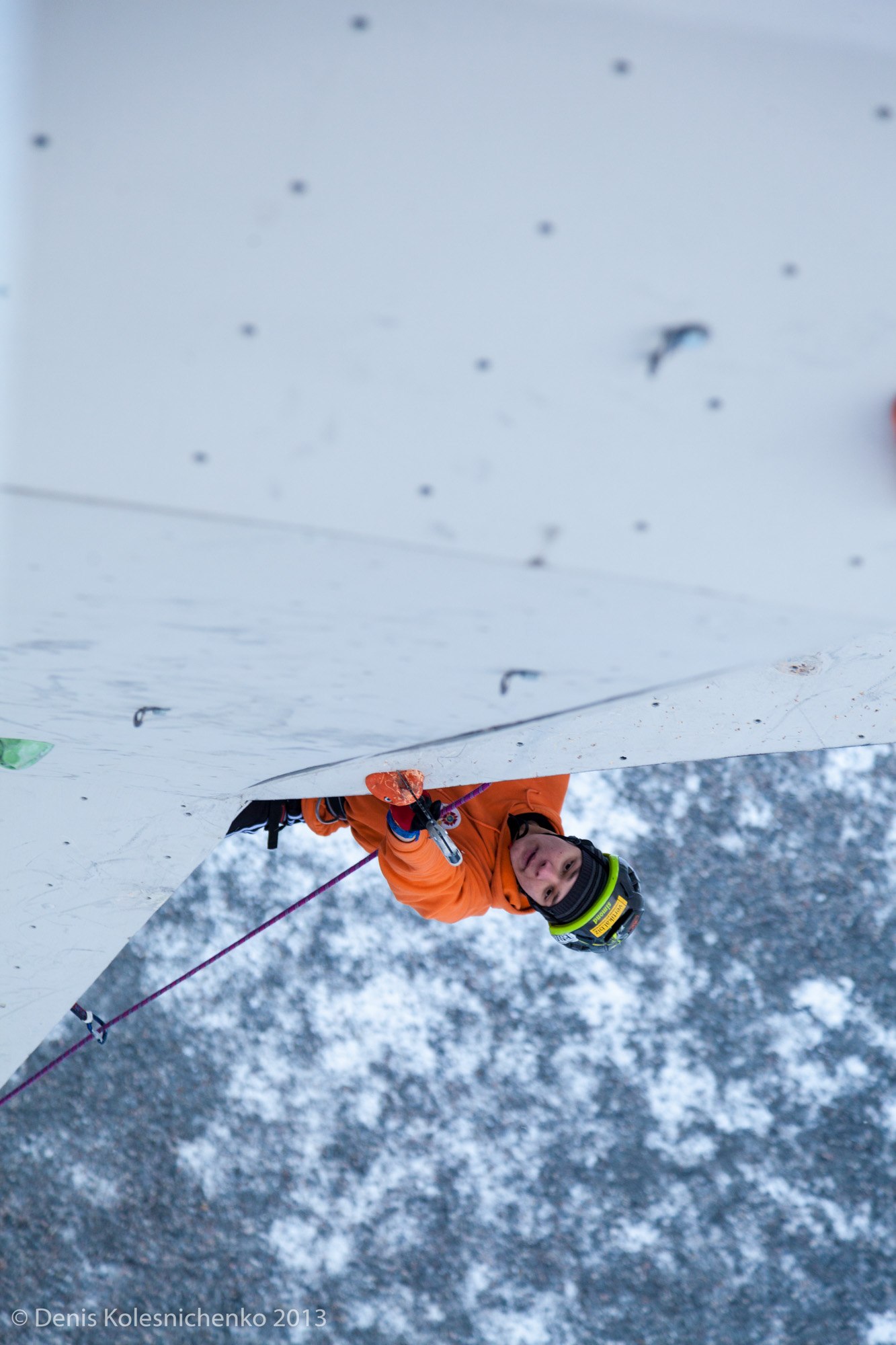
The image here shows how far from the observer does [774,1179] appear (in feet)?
15.6

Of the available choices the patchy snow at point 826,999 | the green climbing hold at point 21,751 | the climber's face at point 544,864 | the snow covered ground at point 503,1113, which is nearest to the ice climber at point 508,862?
the climber's face at point 544,864

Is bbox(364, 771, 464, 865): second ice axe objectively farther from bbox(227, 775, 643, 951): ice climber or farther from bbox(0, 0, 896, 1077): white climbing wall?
bbox(0, 0, 896, 1077): white climbing wall

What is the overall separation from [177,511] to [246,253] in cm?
25

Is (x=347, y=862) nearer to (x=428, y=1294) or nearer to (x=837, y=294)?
(x=428, y=1294)

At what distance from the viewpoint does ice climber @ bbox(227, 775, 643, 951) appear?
260 cm

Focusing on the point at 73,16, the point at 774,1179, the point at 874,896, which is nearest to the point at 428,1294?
the point at 774,1179

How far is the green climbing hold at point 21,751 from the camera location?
173 centimetres

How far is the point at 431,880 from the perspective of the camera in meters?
2.49

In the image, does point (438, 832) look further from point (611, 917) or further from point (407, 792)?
point (611, 917)

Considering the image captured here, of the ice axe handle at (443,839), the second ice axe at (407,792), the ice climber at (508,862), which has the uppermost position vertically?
the second ice axe at (407,792)

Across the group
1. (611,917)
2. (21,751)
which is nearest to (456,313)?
(21,751)

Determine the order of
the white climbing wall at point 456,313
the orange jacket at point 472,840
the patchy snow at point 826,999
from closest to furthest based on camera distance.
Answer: the white climbing wall at point 456,313 < the orange jacket at point 472,840 < the patchy snow at point 826,999

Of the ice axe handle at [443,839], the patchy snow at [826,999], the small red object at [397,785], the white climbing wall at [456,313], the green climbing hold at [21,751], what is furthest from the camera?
the patchy snow at [826,999]

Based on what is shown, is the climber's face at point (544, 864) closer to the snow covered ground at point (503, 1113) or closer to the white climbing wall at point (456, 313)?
the white climbing wall at point (456, 313)
